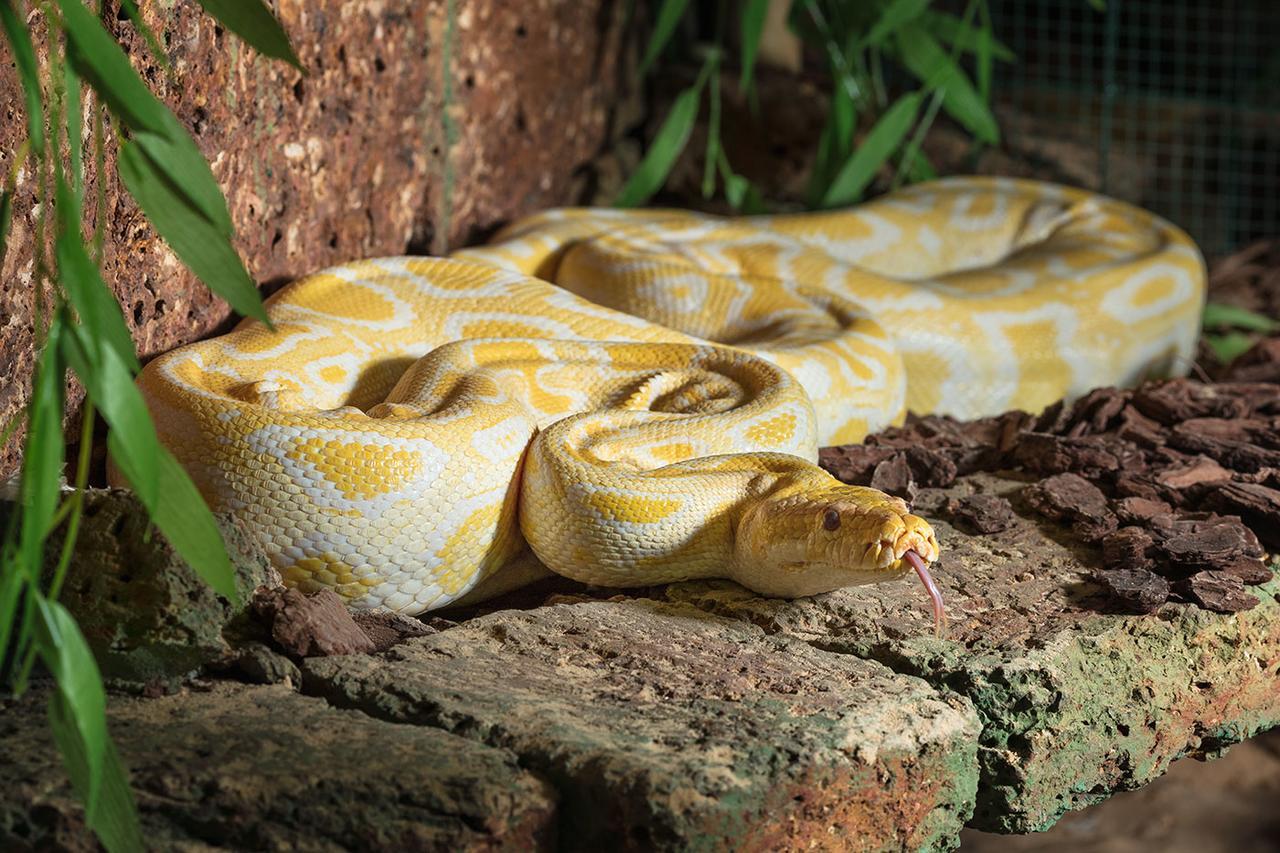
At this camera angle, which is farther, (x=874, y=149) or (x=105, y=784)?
(x=874, y=149)

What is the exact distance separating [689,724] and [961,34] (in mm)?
5660

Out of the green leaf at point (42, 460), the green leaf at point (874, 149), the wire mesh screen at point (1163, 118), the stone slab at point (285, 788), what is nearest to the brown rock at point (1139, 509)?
the stone slab at point (285, 788)

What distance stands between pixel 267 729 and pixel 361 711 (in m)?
0.23

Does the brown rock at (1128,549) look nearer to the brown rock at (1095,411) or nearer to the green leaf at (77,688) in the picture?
the brown rock at (1095,411)

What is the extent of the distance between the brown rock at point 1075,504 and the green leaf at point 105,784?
296 cm

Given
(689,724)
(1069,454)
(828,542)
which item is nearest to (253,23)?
(689,724)

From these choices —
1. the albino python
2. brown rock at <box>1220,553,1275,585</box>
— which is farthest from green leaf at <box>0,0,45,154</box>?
brown rock at <box>1220,553,1275,585</box>

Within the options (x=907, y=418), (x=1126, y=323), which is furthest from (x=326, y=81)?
(x=1126, y=323)

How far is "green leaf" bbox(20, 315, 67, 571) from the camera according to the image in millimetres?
2018

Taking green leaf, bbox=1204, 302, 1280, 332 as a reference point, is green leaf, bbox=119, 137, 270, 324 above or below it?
above

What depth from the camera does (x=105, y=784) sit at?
83.6 inches

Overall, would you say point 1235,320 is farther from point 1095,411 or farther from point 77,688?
point 77,688

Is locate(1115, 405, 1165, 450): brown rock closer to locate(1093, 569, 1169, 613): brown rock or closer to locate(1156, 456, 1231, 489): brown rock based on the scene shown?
locate(1156, 456, 1231, 489): brown rock

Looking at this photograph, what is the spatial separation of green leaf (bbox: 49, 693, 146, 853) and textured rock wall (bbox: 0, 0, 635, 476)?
1157 mm
